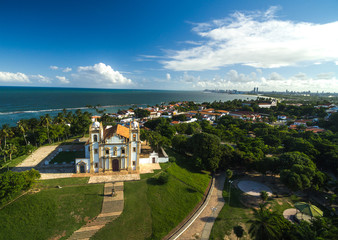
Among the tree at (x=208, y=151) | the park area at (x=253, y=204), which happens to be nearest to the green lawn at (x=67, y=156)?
the tree at (x=208, y=151)

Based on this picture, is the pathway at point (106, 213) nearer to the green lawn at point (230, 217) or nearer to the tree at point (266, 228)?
the green lawn at point (230, 217)

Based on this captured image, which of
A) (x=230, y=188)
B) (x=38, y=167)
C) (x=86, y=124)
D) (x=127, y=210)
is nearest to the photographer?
(x=127, y=210)

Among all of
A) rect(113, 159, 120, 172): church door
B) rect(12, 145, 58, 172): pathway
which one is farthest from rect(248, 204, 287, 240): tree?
rect(12, 145, 58, 172): pathway

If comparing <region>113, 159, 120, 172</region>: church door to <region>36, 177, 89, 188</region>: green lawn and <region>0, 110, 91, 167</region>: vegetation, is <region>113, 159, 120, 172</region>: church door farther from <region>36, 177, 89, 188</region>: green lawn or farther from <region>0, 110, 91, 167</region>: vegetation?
<region>0, 110, 91, 167</region>: vegetation

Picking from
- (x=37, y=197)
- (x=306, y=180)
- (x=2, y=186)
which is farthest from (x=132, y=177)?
(x=306, y=180)

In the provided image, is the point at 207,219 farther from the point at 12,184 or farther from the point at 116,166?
the point at 12,184

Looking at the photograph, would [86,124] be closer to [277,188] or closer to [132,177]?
[132,177]
